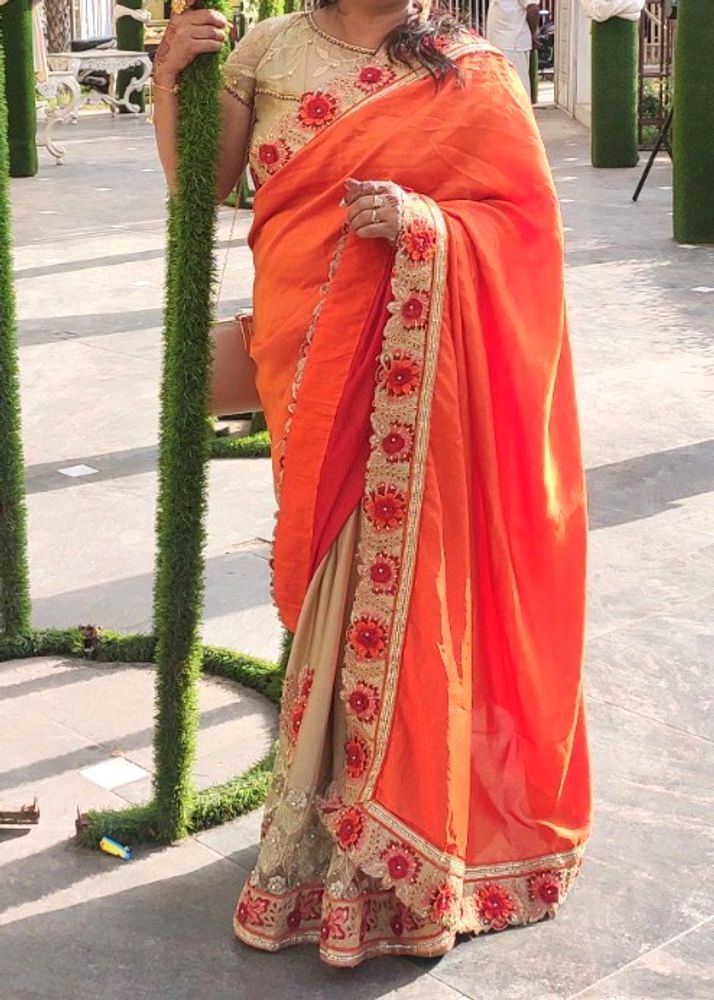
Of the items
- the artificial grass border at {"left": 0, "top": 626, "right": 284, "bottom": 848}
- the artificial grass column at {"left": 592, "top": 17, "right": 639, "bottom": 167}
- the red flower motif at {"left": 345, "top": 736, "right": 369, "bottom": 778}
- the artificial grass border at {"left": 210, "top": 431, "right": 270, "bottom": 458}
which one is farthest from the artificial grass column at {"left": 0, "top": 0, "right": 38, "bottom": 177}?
the red flower motif at {"left": 345, "top": 736, "right": 369, "bottom": 778}

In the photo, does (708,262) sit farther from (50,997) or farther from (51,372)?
(50,997)

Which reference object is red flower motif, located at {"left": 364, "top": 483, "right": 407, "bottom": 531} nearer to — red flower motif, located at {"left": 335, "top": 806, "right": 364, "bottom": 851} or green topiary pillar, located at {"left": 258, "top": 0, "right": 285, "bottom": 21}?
red flower motif, located at {"left": 335, "top": 806, "right": 364, "bottom": 851}

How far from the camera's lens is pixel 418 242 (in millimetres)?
2752

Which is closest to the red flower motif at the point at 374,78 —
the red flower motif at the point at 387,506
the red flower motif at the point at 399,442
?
the red flower motif at the point at 399,442

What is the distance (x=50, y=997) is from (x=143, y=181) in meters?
12.9

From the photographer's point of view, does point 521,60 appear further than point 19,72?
Yes

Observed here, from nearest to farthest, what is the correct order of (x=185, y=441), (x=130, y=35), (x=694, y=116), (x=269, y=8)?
1. (x=185, y=441)
2. (x=269, y=8)
3. (x=694, y=116)
4. (x=130, y=35)

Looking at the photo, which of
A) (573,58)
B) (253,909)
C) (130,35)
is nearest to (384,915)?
(253,909)

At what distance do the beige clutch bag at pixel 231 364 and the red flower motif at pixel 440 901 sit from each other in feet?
3.18

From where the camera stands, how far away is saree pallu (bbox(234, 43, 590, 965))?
110 inches

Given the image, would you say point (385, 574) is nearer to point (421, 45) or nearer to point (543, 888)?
point (543, 888)

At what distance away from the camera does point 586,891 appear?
10.2ft

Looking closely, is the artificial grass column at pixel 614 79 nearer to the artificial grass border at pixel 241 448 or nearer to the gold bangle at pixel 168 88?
the artificial grass border at pixel 241 448

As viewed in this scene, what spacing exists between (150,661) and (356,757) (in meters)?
1.50
